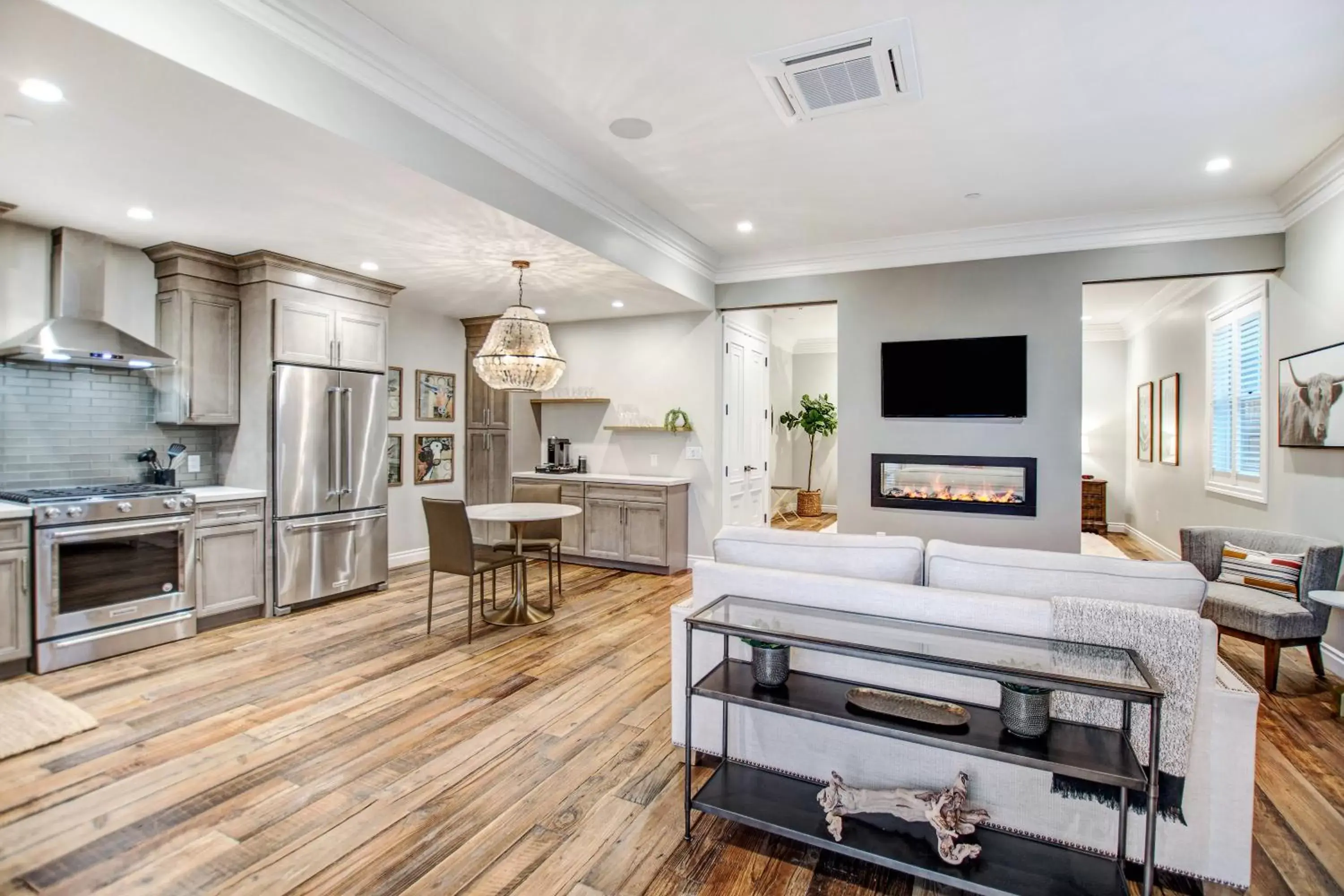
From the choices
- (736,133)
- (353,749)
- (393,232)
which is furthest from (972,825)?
(393,232)

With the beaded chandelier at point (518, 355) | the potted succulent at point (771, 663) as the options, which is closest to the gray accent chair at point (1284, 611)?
the potted succulent at point (771, 663)

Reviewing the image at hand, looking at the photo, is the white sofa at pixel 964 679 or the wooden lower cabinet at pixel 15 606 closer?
the white sofa at pixel 964 679

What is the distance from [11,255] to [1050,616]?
556cm

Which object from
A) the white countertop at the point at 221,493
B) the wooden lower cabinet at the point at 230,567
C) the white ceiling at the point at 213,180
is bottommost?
the wooden lower cabinet at the point at 230,567

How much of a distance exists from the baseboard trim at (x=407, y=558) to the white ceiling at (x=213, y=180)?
2.56 metres

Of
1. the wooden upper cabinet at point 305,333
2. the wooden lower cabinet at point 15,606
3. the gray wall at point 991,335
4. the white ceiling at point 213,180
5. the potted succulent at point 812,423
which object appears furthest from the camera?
the potted succulent at point 812,423

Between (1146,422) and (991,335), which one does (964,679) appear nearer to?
(991,335)

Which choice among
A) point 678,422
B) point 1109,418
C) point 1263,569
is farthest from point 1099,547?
point 678,422

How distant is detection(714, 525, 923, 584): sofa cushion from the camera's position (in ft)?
7.33

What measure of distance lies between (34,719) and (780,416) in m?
8.65

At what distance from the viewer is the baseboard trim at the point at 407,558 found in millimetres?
6062

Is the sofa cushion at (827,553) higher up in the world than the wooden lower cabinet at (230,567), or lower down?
higher up

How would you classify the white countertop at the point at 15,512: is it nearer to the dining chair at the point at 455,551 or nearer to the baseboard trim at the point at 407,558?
the dining chair at the point at 455,551

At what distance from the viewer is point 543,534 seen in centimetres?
531
